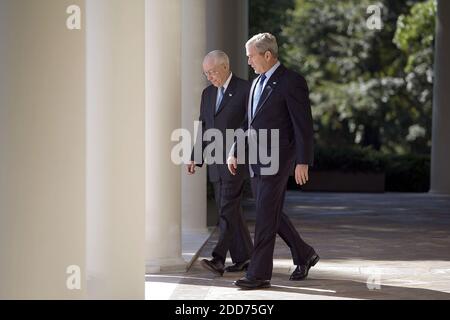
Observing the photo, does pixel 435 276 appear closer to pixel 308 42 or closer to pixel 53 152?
pixel 53 152

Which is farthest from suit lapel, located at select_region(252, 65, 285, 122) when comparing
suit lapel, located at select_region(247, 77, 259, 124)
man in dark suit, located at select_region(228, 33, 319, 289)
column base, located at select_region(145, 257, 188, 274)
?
column base, located at select_region(145, 257, 188, 274)

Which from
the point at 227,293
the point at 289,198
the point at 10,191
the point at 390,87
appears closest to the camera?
the point at 10,191

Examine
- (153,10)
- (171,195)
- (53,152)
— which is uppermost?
(153,10)

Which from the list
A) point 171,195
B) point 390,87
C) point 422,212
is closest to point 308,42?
point 390,87

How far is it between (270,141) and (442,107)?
786 inches

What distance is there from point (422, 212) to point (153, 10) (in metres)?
11.5

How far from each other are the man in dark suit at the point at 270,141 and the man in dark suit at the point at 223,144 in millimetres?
964

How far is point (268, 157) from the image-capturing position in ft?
34.3

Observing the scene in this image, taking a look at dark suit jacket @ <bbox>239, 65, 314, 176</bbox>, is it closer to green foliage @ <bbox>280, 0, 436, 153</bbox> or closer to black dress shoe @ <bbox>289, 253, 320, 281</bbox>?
black dress shoe @ <bbox>289, 253, 320, 281</bbox>

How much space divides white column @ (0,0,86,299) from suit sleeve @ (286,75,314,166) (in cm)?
344

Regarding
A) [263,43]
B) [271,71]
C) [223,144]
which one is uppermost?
[263,43]

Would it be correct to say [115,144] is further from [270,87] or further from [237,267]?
[237,267]

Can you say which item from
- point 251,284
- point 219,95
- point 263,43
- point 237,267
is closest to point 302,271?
point 237,267

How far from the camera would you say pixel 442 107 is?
97.5 feet
